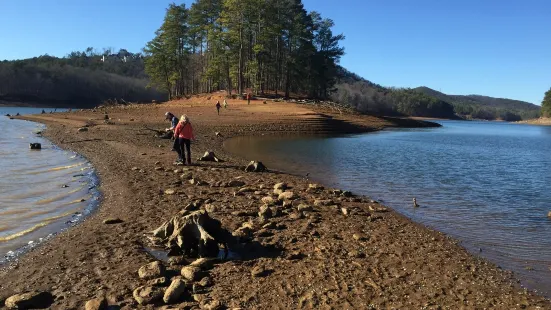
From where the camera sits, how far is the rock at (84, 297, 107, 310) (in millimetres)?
4242

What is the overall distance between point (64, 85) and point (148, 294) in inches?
6790

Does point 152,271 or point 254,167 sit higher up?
point 254,167

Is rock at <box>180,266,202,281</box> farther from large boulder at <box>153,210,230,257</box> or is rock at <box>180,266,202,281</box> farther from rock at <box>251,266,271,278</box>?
rock at <box>251,266,271,278</box>

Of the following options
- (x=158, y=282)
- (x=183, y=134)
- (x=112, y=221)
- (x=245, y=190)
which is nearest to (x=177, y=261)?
(x=158, y=282)

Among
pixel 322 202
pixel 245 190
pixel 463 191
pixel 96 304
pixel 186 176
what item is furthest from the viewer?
pixel 463 191

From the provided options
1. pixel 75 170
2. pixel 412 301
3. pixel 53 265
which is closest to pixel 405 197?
pixel 412 301

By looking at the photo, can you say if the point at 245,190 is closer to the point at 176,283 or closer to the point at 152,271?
the point at 152,271

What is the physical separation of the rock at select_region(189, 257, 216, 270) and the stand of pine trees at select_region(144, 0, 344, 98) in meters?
46.5

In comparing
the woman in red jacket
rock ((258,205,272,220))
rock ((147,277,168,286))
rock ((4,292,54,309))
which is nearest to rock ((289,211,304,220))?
rock ((258,205,272,220))

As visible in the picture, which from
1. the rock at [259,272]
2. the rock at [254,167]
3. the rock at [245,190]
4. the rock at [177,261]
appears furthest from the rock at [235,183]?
the rock at [259,272]

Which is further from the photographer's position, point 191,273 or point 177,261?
point 177,261

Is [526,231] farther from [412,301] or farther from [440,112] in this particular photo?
[440,112]

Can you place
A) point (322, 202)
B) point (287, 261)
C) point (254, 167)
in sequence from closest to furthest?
point (287, 261) → point (322, 202) → point (254, 167)

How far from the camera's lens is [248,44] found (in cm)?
5547
